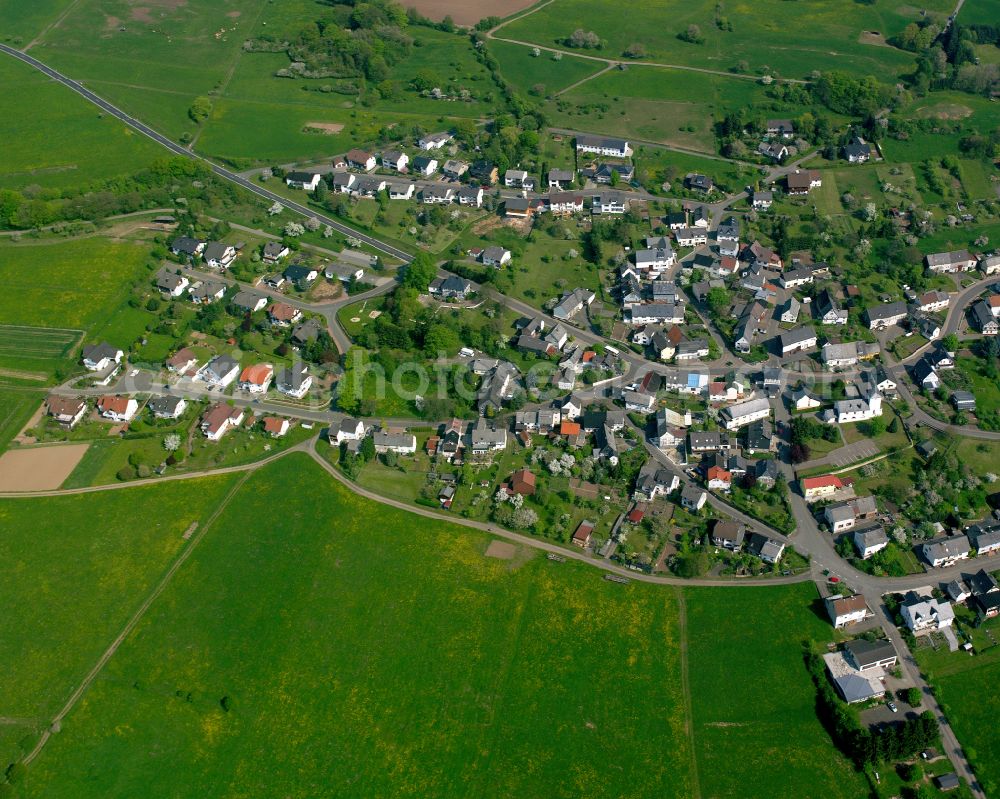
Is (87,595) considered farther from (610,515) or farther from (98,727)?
(610,515)

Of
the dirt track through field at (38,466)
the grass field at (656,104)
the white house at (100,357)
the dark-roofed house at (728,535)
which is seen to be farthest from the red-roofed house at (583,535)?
the grass field at (656,104)

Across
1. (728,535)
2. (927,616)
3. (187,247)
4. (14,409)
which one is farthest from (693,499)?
(187,247)

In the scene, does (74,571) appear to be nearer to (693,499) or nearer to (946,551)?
(693,499)

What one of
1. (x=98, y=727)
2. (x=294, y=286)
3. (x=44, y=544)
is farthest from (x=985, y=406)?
(x=44, y=544)

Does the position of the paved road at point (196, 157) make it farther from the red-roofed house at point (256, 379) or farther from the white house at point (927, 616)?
the white house at point (927, 616)

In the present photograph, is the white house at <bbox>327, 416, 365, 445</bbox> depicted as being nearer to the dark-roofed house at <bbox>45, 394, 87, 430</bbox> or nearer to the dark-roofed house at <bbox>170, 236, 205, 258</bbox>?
the dark-roofed house at <bbox>45, 394, 87, 430</bbox>

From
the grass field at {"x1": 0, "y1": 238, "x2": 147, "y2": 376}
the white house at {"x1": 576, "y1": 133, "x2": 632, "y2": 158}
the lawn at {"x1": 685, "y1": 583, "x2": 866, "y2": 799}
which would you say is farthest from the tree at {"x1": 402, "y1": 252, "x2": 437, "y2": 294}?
the lawn at {"x1": 685, "y1": 583, "x2": 866, "y2": 799}
